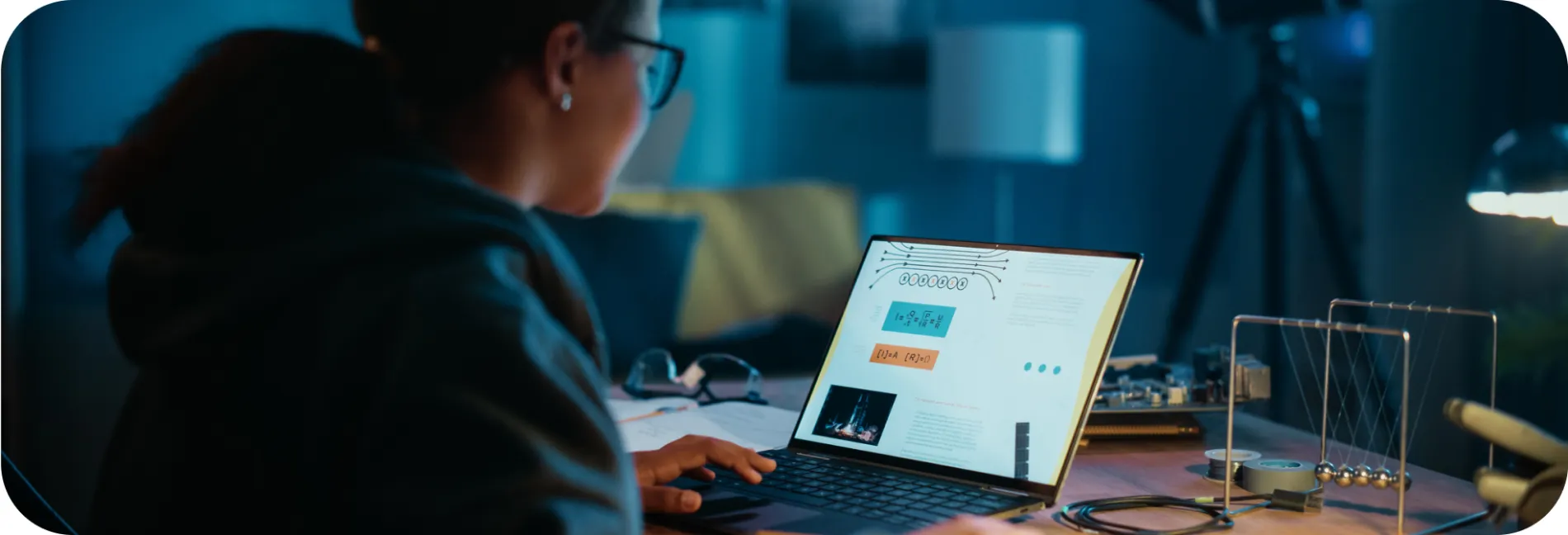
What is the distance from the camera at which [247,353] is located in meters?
0.66

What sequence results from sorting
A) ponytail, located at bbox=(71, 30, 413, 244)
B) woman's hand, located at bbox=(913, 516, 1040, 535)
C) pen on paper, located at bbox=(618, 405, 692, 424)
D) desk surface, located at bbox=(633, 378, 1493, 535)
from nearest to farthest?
ponytail, located at bbox=(71, 30, 413, 244), woman's hand, located at bbox=(913, 516, 1040, 535), desk surface, located at bbox=(633, 378, 1493, 535), pen on paper, located at bbox=(618, 405, 692, 424)

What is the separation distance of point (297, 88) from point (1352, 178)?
3010 mm

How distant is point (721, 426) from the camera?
57.6 inches

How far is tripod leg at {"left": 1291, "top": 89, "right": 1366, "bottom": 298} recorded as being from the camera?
2949 millimetres

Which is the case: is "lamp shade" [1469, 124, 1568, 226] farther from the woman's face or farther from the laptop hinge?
the woman's face

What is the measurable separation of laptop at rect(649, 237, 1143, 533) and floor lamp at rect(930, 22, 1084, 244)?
1.77 meters

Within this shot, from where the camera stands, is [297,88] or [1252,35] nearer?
[297,88]

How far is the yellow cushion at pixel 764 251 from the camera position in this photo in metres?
3.08

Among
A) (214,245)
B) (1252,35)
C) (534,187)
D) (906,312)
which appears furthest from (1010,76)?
(214,245)

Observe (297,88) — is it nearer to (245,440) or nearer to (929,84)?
(245,440)

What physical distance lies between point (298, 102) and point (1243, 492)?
0.90 m

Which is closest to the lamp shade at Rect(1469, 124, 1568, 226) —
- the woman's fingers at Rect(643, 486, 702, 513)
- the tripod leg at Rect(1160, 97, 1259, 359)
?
the tripod leg at Rect(1160, 97, 1259, 359)

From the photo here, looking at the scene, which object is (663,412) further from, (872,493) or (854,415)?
(872,493)

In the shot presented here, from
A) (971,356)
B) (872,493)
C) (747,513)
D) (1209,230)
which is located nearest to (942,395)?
(971,356)
